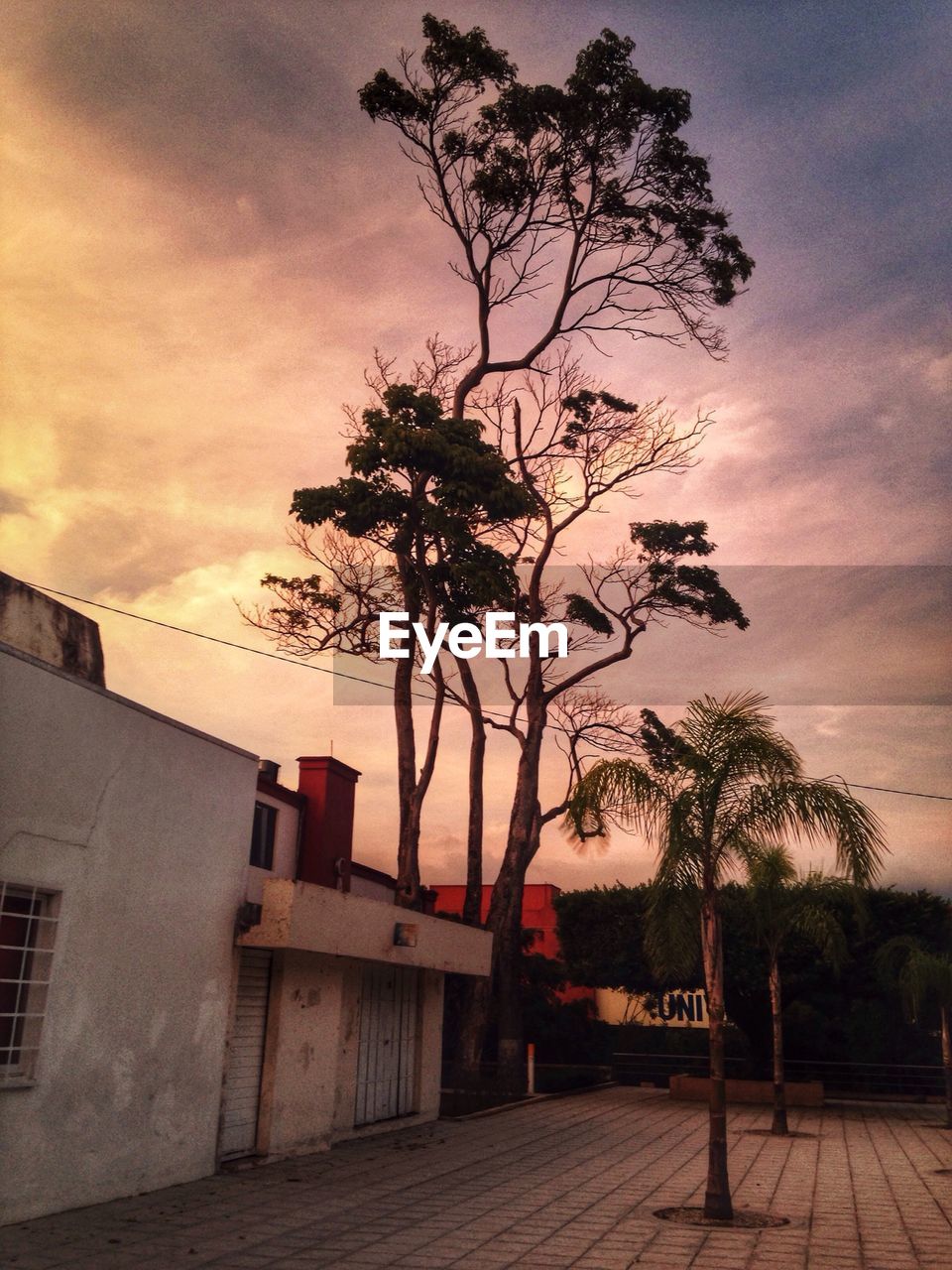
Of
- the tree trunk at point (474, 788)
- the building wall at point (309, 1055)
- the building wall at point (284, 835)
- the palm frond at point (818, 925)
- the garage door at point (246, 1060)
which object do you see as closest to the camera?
the garage door at point (246, 1060)

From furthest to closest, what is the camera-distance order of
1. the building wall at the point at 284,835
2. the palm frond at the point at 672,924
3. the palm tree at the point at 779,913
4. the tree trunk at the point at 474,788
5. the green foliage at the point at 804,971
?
the tree trunk at the point at 474,788 < the green foliage at the point at 804,971 < the building wall at the point at 284,835 < the palm tree at the point at 779,913 < the palm frond at the point at 672,924

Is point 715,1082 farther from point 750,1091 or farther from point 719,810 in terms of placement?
point 750,1091

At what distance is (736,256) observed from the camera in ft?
80.3

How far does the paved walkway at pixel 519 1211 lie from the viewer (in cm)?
799

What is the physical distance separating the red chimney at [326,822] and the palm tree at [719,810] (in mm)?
9020

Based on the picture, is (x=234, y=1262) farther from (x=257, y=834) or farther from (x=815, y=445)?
(x=815, y=445)

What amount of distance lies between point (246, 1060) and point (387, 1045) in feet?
15.8

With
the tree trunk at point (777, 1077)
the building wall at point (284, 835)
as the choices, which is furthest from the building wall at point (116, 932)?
the tree trunk at point (777, 1077)

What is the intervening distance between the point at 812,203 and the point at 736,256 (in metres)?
11.3

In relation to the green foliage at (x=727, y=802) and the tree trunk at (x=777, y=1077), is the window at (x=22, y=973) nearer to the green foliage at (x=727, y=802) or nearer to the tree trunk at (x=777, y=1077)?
the green foliage at (x=727, y=802)

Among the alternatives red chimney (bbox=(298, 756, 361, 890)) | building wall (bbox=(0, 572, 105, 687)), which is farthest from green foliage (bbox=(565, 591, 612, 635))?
building wall (bbox=(0, 572, 105, 687))

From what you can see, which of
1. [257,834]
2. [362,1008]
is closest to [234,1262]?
[362,1008]

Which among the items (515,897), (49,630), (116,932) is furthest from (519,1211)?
(515,897)

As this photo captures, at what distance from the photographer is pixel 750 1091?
23828 millimetres
